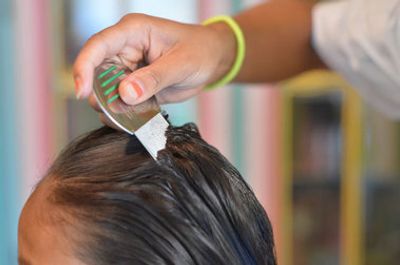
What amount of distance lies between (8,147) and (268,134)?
984 millimetres

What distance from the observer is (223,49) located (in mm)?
929

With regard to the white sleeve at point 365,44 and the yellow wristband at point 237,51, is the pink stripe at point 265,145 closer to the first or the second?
the white sleeve at point 365,44

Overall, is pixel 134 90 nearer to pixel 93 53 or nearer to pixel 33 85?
pixel 93 53

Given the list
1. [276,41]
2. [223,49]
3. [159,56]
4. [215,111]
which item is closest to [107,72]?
[159,56]

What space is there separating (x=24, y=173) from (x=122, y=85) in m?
1.46

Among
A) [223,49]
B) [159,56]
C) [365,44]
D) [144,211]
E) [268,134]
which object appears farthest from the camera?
[268,134]

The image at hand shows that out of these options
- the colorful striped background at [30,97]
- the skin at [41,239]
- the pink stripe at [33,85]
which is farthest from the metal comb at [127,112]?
the pink stripe at [33,85]

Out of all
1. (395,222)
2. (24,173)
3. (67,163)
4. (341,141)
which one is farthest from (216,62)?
(395,222)

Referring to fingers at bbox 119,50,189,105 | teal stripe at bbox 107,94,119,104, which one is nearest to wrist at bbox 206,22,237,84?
fingers at bbox 119,50,189,105

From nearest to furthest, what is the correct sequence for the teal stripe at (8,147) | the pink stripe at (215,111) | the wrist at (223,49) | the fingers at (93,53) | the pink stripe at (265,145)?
the fingers at (93,53) < the wrist at (223,49) < the teal stripe at (8,147) < the pink stripe at (215,111) < the pink stripe at (265,145)

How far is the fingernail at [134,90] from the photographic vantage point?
0.68 m

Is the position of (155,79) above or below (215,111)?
above

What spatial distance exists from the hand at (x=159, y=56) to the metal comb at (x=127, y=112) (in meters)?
0.01

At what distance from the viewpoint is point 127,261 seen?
69 cm
